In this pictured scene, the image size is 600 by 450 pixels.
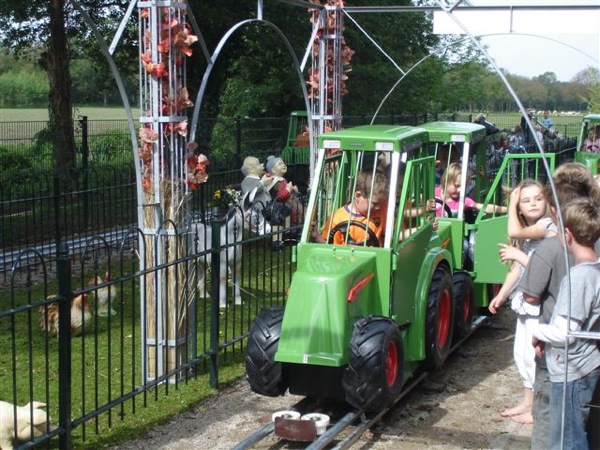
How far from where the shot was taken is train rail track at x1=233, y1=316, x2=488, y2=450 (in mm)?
5652

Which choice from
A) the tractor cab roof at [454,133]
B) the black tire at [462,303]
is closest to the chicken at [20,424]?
the black tire at [462,303]

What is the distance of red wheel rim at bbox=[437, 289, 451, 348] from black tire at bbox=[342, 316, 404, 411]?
1552 millimetres

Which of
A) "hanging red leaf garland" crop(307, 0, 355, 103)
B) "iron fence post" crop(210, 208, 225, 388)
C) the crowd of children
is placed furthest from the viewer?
"hanging red leaf garland" crop(307, 0, 355, 103)

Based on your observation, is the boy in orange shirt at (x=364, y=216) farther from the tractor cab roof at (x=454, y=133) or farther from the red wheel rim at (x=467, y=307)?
the tractor cab roof at (x=454, y=133)

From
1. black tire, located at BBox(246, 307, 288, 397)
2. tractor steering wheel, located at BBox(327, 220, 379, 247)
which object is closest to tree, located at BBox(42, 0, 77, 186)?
tractor steering wheel, located at BBox(327, 220, 379, 247)

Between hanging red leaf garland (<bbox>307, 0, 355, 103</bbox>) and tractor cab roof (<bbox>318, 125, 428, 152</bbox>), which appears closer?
tractor cab roof (<bbox>318, 125, 428, 152</bbox>)

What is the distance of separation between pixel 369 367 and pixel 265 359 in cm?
68

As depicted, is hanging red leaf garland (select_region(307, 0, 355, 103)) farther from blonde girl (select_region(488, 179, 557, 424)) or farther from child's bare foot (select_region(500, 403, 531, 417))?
child's bare foot (select_region(500, 403, 531, 417))

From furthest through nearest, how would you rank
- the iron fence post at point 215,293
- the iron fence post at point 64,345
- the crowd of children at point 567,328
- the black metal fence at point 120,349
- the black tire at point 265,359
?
the iron fence post at point 215,293 → the black tire at point 265,359 → the black metal fence at point 120,349 → the iron fence post at point 64,345 → the crowd of children at point 567,328

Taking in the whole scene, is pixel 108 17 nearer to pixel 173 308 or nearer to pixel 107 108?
pixel 173 308

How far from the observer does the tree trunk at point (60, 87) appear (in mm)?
17609

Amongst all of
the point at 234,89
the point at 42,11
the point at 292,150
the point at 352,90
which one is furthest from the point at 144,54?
the point at 234,89

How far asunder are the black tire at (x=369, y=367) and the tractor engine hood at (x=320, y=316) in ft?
0.27

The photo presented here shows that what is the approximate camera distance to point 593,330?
170 inches
